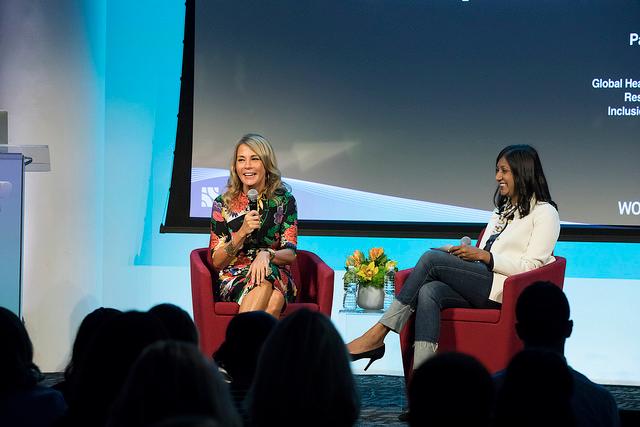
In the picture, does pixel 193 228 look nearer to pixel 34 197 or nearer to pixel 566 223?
pixel 34 197

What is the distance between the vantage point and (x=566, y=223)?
5.97 m

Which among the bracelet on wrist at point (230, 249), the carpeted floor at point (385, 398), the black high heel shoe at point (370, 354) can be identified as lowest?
the carpeted floor at point (385, 398)

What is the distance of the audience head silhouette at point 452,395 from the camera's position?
1.62m

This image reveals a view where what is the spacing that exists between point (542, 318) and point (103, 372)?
1.50 metres

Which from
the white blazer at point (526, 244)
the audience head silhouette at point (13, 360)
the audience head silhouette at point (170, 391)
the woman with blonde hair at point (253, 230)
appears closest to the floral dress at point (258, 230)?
the woman with blonde hair at point (253, 230)

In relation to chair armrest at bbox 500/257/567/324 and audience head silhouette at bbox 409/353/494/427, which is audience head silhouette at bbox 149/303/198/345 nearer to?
audience head silhouette at bbox 409/353/494/427

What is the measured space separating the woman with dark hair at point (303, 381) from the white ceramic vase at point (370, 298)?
3.33 meters

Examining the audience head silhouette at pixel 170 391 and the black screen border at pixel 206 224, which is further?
the black screen border at pixel 206 224

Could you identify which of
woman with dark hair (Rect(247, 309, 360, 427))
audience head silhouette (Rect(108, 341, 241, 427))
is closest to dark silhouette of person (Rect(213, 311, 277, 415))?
woman with dark hair (Rect(247, 309, 360, 427))

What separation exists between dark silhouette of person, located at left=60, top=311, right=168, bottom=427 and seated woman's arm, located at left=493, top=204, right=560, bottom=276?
3.07m

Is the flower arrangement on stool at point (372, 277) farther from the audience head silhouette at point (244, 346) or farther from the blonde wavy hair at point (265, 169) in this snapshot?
the audience head silhouette at point (244, 346)

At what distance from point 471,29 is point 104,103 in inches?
95.7

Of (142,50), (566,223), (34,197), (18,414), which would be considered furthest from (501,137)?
(18,414)

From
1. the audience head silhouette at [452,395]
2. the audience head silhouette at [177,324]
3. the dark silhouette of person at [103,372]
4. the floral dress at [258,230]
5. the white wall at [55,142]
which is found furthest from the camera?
the white wall at [55,142]
